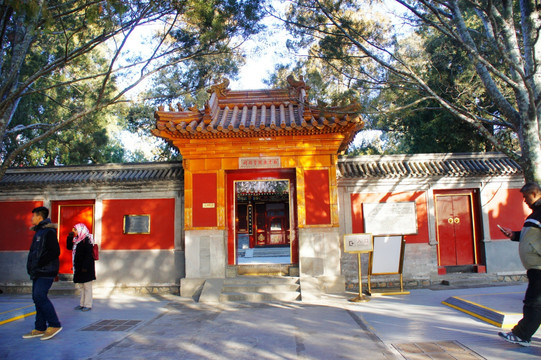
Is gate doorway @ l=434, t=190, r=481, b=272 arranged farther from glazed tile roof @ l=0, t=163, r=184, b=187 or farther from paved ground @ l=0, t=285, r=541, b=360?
glazed tile roof @ l=0, t=163, r=184, b=187

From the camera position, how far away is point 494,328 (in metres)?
5.06

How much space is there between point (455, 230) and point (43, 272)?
877 centimetres

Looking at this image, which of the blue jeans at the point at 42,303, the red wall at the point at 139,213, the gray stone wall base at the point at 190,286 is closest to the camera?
the blue jeans at the point at 42,303

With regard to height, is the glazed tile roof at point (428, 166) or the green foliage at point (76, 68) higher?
the green foliage at point (76, 68)

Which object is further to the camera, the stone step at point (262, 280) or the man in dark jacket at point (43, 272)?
the stone step at point (262, 280)

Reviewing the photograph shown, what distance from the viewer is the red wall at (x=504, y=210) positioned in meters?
9.21

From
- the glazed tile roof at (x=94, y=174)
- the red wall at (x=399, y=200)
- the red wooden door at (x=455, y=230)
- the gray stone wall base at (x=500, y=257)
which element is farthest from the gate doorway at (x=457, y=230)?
the glazed tile roof at (x=94, y=174)

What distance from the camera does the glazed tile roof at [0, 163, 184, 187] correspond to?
9.09 metres

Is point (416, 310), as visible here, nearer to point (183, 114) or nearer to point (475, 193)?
point (475, 193)

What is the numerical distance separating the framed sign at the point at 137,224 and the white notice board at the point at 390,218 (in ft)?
17.1

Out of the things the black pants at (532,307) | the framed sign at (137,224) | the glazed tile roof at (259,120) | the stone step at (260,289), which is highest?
the glazed tile roof at (259,120)

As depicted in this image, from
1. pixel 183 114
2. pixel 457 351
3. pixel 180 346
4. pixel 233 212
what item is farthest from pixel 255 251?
pixel 457 351

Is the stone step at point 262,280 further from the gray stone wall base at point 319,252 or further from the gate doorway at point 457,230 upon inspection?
the gate doorway at point 457,230

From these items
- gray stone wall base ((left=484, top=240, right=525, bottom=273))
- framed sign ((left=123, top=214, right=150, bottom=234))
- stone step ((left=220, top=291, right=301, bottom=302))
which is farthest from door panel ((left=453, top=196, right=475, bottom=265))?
framed sign ((left=123, top=214, right=150, bottom=234))
